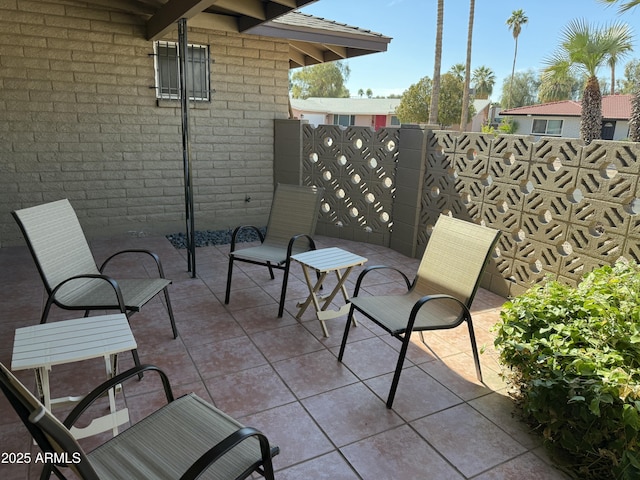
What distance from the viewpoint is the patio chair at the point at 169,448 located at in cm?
137

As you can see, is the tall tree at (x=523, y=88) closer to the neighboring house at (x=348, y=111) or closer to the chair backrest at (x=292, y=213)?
the neighboring house at (x=348, y=111)

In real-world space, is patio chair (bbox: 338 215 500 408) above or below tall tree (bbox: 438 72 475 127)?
below

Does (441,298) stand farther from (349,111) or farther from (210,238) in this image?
(349,111)

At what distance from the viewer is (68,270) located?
306cm

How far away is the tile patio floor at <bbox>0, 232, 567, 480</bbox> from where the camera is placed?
85.7 inches

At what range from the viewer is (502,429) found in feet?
7.94

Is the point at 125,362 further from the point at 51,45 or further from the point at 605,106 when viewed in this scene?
the point at 605,106

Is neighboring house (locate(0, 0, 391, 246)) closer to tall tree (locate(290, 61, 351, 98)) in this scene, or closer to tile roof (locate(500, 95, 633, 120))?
tile roof (locate(500, 95, 633, 120))

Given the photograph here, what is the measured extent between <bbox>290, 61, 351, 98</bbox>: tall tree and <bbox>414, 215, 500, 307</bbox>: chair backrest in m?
44.2

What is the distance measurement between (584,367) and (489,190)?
2.58m

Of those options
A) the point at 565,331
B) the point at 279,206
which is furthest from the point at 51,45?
the point at 565,331

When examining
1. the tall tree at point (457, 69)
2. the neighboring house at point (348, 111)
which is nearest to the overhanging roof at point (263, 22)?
the neighboring house at point (348, 111)

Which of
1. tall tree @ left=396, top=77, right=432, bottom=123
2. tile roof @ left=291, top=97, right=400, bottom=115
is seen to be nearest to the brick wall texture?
tall tree @ left=396, top=77, right=432, bottom=123

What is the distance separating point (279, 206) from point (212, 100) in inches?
113
